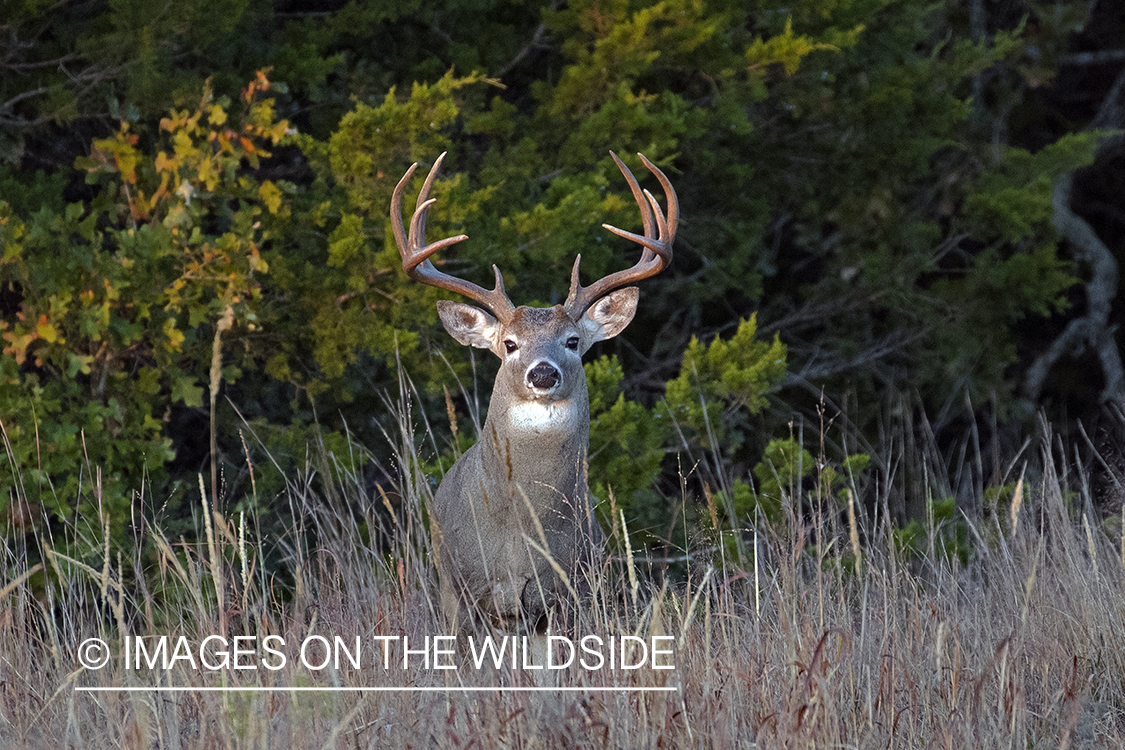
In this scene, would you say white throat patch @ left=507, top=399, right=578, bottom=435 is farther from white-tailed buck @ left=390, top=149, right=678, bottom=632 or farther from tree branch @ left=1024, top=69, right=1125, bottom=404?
tree branch @ left=1024, top=69, right=1125, bottom=404

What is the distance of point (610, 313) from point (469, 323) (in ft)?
1.80

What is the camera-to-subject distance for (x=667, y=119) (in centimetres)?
636

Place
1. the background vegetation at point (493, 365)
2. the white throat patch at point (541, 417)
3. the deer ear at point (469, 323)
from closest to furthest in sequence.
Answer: the background vegetation at point (493, 365), the white throat patch at point (541, 417), the deer ear at point (469, 323)

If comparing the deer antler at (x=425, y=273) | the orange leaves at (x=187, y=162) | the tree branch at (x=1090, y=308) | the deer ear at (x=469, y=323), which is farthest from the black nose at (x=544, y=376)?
the tree branch at (x=1090, y=308)

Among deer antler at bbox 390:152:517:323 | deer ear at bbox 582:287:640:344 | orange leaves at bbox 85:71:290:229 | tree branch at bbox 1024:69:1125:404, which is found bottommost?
tree branch at bbox 1024:69:1125:404

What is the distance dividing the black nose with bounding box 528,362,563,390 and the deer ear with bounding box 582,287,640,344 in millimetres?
628

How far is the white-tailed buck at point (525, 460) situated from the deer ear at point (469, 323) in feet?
0.14

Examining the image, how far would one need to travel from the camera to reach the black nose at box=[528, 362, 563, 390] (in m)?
4.17

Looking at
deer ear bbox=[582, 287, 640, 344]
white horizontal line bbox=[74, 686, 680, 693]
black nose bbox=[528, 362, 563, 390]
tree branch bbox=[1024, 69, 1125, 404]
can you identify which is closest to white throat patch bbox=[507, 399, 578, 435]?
black nose bbox=[528, 362, 563, 390]

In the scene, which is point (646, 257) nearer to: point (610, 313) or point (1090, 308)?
point (610, 313)

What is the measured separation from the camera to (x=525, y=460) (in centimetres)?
436

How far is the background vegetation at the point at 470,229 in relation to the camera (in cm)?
534

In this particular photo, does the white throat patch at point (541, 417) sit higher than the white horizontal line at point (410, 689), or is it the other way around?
the white throat patch at point (541, 417)

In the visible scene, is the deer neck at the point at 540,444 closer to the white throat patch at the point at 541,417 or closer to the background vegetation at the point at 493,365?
the white throat patch at the point at 541,417
